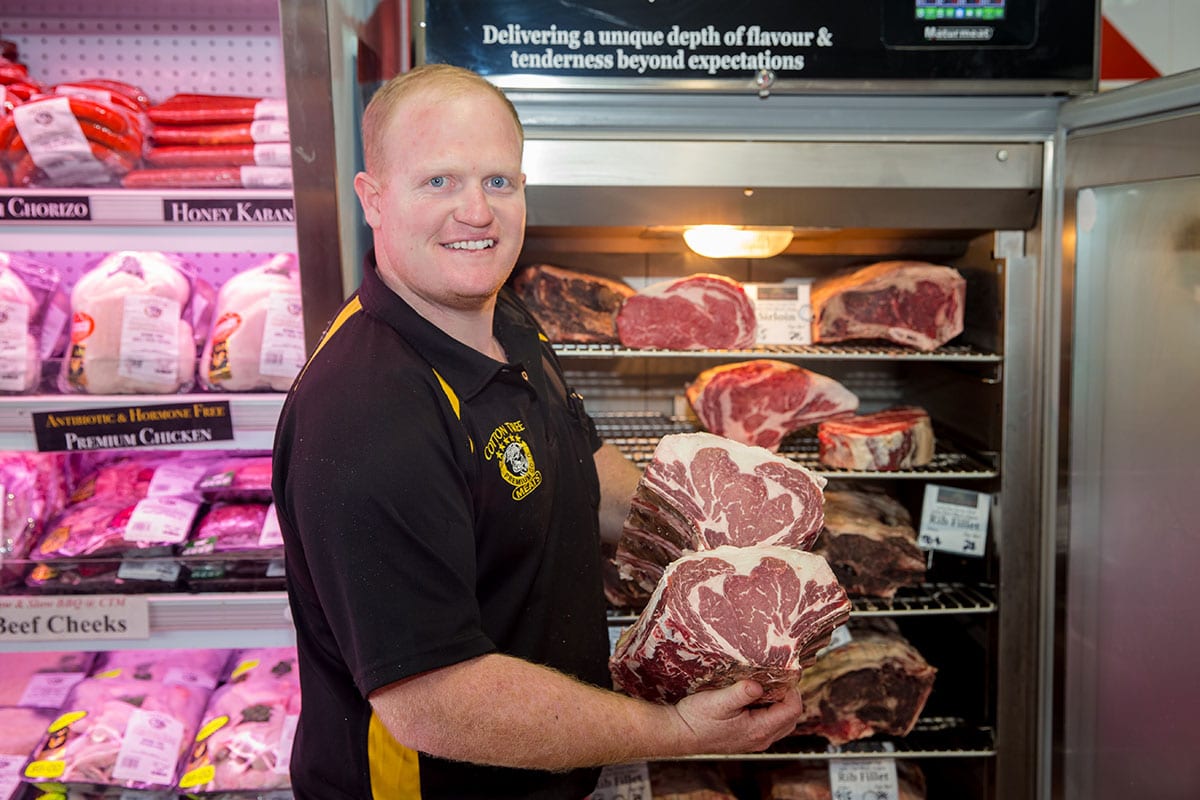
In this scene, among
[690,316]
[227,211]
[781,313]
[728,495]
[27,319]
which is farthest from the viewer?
[781,313]

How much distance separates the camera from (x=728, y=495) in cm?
193

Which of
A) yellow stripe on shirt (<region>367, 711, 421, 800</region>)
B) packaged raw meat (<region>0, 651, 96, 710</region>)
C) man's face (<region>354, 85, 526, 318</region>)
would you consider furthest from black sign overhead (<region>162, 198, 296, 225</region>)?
packaged raw meat (<region>0, 651, 96, 710</region>)

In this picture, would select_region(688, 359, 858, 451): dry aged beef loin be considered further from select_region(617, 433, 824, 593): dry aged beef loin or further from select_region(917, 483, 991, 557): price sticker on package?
select_region(617, 433, 824, 593): dry aged beef loin

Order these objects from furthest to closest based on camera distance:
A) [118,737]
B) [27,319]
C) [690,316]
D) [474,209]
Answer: [690,316] → [118,737] → [27,319] → [474,209]

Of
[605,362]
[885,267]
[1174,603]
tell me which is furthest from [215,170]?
[1174,603]

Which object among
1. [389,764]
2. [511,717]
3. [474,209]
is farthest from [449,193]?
[389,764]

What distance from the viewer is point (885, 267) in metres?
2.83

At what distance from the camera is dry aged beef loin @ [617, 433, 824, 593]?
1910mm

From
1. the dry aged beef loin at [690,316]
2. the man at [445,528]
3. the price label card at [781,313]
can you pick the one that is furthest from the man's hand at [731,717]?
the price label card at [781,313]

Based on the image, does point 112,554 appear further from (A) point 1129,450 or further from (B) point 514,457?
(A) point 1129,450

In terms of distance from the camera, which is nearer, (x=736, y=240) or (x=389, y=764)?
(x=389, y=764)

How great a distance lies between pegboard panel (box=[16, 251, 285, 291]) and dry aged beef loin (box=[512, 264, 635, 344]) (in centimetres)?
76

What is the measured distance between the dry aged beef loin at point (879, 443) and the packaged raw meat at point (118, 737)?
6.32ft

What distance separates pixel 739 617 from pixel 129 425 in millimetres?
1512
